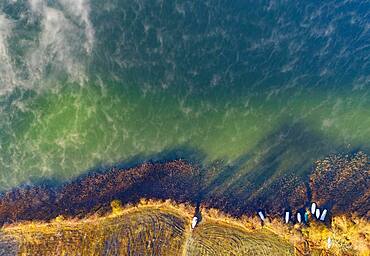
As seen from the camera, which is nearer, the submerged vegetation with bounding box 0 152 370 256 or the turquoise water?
the submerged vegetation with bounding box 0 152 370 256

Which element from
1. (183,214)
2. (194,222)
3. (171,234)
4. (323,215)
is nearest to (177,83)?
(183,214)

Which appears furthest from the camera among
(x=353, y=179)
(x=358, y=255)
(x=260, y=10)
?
(x=260, y=10)

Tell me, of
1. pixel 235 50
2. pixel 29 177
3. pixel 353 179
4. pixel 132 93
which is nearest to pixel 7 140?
pixel 29 177

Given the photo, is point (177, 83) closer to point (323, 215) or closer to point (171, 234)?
point (171, 234)

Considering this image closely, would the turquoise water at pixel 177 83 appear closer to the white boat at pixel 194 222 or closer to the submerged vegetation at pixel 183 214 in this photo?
the submerged vegetation at pixel 183 214

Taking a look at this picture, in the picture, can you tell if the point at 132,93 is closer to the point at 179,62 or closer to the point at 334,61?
the point at 179,62

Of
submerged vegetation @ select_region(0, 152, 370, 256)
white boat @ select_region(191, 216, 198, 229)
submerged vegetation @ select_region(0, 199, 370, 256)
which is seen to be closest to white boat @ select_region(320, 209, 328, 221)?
submerged vegetation @ select_region(0, 152, 370, 256)

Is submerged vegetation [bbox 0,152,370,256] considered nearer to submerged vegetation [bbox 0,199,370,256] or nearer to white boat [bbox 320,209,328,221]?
submerged vegetation [bbox 0,199,370,256]

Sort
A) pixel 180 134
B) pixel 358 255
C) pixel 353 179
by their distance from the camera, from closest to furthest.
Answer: pixel 358 255 < pixel 353 179 < pixel 180 134
